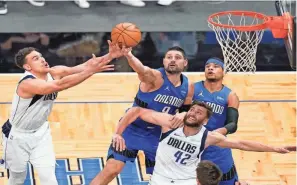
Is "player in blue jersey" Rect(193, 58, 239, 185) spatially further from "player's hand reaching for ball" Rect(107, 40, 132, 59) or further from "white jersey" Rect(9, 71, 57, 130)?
"white jersey" Rect(9, 71, 57, 130)

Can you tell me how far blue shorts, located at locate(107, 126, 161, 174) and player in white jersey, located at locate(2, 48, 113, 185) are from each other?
0.63 meters

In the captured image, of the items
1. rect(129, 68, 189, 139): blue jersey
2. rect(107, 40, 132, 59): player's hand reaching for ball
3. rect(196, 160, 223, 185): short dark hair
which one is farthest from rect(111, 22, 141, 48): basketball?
rect(196, 160, 223, 185): short dark hair

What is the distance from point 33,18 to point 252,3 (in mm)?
3227

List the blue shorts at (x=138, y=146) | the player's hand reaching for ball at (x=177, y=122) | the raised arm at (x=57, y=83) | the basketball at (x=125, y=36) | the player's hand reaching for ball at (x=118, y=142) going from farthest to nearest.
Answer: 1. the blue shorts at (x=138, y=146)
2. the player's hand reaching for ball at (x=118, y=142)
3. the basketball at (x=125, y=36)
4. the player's hand reaching for ball at (x=177, y=122)
5. the raised arm at (x=57, y=83)

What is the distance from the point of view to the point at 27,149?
7340 mm

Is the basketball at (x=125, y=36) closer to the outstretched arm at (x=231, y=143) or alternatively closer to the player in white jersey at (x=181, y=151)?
the player in white jersey at (x=181, y=151)

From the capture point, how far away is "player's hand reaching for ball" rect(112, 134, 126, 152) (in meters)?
7.39

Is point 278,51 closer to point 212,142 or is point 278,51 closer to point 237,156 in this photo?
point 237,156

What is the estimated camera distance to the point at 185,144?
6.78 m

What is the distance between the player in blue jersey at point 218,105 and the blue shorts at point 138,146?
1.53ft

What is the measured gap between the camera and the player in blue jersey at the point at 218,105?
7.35 metres

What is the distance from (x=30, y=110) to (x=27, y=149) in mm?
385

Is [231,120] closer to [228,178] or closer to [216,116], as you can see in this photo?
[216,116]

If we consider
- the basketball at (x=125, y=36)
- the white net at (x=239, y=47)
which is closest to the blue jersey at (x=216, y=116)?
the basketball at (x=125, y=36)
